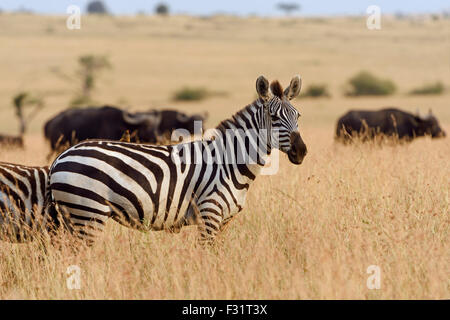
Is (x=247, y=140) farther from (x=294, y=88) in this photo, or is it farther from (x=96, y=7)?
(x=96, y=7)

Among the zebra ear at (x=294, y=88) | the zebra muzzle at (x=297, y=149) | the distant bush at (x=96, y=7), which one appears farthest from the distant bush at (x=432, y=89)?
the distant bush at (x=96, y=7)

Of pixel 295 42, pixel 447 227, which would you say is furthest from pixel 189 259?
pixel 295 42

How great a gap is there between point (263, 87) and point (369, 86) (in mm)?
46622

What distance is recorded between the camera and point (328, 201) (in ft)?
23.0

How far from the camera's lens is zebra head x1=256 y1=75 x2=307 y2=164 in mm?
5980

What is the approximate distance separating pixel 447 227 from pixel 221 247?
2.23 meters

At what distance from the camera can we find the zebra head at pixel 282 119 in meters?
5.98

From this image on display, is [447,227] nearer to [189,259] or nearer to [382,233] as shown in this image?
[382,233]

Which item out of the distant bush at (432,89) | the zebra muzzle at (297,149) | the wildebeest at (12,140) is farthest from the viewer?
the distant bush at (432,89)

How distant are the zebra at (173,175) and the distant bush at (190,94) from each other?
4329 cm

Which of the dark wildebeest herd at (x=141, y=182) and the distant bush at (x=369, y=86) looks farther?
the distant bush at (x=369, y=86)

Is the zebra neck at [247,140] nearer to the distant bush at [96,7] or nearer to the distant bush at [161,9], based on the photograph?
the distant bush at [161,9]

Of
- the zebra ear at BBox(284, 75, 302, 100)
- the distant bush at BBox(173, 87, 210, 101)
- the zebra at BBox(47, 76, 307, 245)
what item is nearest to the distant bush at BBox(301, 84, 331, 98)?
the distant bush at BBox(173, 87, 210, 101)

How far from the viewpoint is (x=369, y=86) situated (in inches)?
2023
